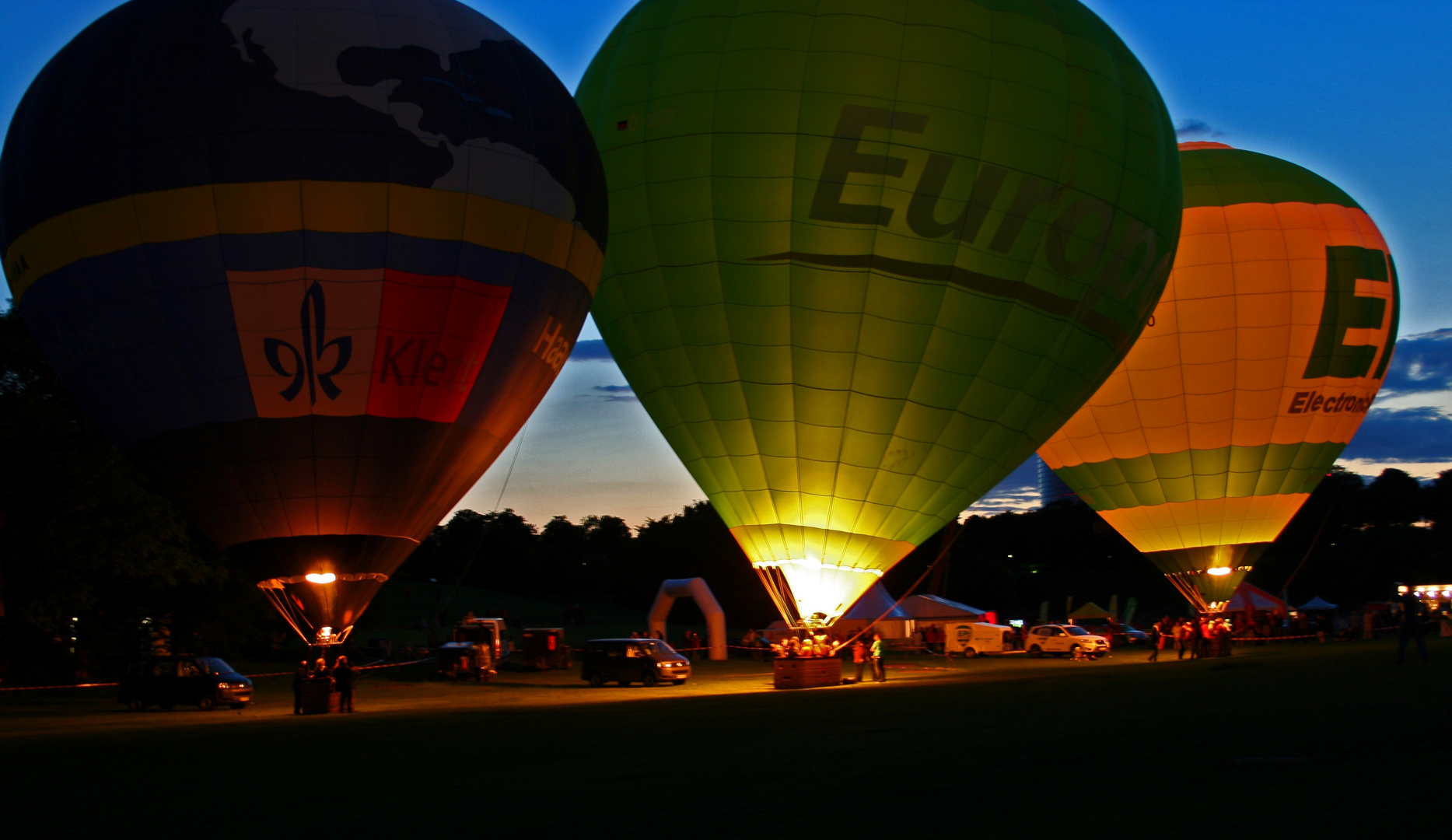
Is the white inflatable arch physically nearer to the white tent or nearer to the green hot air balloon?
the white tent

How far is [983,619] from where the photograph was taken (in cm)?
4319

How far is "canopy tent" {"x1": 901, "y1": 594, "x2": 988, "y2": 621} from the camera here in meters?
41.5

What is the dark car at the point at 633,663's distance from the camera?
81.4 feet

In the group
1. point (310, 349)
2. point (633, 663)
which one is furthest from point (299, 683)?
point (633, 663)

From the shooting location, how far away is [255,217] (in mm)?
15227

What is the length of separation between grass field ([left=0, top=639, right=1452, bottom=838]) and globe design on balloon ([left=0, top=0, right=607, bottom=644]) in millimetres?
2839

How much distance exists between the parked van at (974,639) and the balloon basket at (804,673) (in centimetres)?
1978

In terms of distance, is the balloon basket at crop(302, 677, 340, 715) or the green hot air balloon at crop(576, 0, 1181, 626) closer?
the balloon basket at crop(302, 677, 340, 715)

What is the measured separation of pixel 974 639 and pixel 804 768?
31375 millimetres

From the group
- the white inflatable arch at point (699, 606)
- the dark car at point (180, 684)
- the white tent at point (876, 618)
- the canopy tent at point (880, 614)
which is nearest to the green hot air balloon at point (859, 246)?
the dark car at point (180, 684)

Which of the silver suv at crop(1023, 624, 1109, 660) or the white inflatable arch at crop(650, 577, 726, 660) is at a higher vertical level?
the white inflatable arch at crop(650, 577, 726, 660)

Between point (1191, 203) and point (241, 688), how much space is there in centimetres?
1974

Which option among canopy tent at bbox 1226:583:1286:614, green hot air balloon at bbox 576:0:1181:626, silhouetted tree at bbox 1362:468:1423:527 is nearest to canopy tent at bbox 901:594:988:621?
canopy tent at bbox 1226:583:1286:614

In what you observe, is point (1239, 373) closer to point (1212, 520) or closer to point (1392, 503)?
point (1212, 520)
